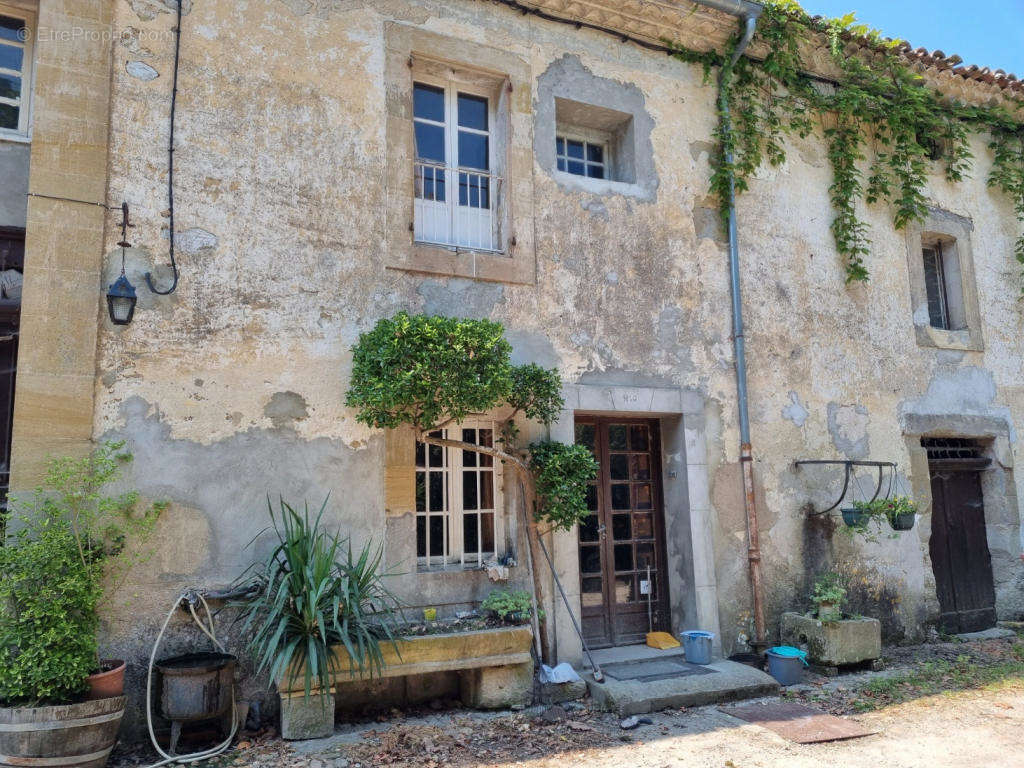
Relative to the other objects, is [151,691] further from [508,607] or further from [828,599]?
[828,599]

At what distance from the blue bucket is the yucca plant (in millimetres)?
2630

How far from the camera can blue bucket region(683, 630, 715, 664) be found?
620 cm

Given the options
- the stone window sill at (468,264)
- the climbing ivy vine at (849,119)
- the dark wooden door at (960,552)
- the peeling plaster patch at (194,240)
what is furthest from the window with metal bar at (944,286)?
the peeling plaster patch at (194,240)

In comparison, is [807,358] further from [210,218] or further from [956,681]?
[210,218]

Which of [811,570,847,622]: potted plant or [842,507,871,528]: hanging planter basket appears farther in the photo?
[842,507,871,528]: hanging planter basket

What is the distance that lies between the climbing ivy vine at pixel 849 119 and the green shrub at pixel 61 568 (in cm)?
576

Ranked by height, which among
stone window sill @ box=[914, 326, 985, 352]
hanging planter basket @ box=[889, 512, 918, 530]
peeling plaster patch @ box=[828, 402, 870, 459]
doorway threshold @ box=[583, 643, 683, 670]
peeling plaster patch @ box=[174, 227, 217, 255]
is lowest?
doorway threshold @ box=[583, 643, 683, 670]

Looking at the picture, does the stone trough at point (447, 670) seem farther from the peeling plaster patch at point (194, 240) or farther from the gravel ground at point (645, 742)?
the peeling plaster patch at point (194, 240)

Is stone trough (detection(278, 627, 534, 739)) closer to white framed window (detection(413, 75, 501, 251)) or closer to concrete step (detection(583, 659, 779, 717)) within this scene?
concrete step (detection(583, 659, 779, 717))

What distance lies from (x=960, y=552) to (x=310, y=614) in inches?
279

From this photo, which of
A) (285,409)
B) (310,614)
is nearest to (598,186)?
(285,409)

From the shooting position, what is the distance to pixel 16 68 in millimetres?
5398

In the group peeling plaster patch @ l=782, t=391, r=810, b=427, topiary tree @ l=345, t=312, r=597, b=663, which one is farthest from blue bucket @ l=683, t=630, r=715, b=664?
peeling plaster patch @ l=782, t=391, r=810, b=427

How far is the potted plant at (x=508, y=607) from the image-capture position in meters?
5.45
